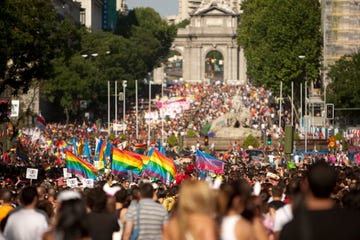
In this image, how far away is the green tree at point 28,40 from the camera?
174ft

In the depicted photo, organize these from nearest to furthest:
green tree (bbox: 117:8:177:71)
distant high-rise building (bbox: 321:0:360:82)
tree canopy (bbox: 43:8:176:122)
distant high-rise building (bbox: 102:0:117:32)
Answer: distant high-rise building (bbox: 321:0:360:82) → tree canopy (bbox: 43:8:176:122) → green tree (bbox: 117:8:177:71) → distant high-rise building (bbox: 102:0:117:32)

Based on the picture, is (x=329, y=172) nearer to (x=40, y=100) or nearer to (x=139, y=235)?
(x=139, y=235)

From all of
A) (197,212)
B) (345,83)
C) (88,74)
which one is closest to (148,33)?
(88,74)

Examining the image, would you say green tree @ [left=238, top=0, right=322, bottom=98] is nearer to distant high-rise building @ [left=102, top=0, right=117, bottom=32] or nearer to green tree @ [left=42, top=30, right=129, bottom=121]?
green tree @ [left=42, top=30, right=129, bottom=121]

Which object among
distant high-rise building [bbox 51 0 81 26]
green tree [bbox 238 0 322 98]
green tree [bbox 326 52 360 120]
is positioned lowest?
green tree [bbox 326 52 360 120]

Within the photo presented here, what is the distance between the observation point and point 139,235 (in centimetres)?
1475

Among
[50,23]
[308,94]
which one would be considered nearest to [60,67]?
[308,94]

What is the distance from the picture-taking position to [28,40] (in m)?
54.3

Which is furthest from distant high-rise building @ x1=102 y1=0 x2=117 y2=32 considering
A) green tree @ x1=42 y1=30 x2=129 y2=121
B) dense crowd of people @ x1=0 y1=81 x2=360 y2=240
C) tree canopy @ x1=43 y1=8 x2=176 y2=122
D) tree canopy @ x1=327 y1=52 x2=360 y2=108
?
dense crowd of people @ x1=0 y1=81 x2=360 y2=240

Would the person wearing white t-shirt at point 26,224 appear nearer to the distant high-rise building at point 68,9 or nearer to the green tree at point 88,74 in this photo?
the green tree at point 88,74

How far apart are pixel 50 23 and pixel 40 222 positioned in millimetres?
45155

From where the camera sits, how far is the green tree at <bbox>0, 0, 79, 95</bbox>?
52.9 m

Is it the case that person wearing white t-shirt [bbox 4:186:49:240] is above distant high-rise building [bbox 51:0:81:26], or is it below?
below

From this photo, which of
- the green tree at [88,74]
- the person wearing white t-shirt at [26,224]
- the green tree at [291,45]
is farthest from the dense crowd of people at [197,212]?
the green tree at [291,45]
